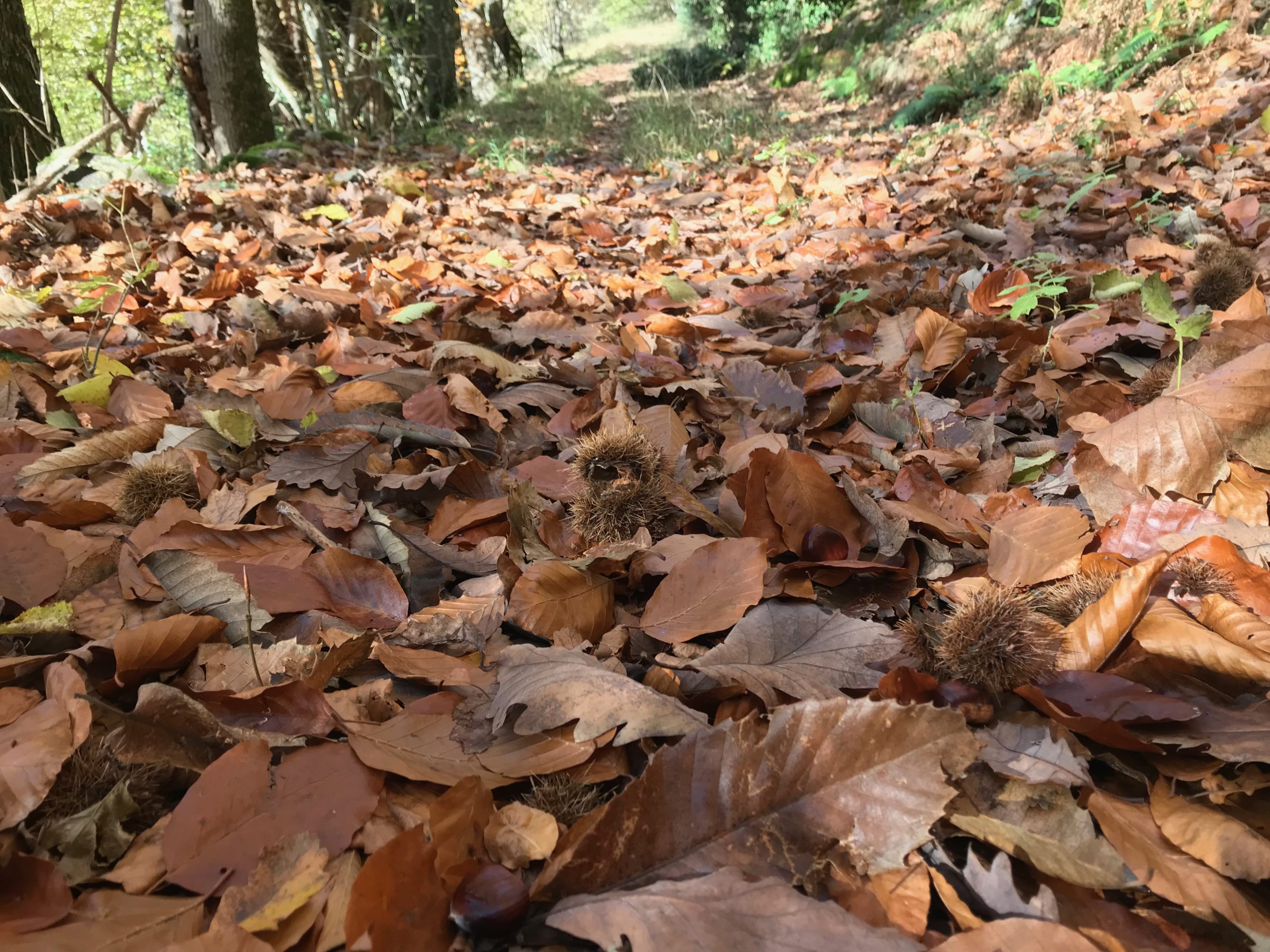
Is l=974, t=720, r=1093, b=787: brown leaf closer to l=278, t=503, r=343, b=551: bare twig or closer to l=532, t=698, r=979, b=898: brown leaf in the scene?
l=532, t=698, r=979, b=898: brown leaf

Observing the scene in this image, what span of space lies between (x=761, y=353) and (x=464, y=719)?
186 cm

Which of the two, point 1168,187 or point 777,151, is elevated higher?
point 777,151

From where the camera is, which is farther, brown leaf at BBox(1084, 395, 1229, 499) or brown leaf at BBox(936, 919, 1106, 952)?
brown leaf at BBox(1084, 395, 1229, 499)

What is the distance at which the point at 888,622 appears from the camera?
1.39m

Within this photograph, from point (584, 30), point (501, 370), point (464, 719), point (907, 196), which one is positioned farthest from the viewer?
point (584, 30)

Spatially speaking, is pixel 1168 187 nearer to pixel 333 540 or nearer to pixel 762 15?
pixel 333 540

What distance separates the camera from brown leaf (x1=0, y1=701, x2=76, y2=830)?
0.97m

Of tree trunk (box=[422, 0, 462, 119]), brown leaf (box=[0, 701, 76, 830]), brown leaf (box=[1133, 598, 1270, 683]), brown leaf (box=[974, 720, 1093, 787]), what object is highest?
tree trunk (box=[422, 0, 462, 119])

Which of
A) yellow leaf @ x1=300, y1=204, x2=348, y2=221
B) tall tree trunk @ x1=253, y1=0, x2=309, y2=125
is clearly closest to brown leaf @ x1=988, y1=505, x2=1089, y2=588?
yellow leaf @ x1=300, y1=204, x2=348, y2=221

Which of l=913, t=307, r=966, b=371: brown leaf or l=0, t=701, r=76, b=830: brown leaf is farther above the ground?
l=913, t=307, r=966, b=371: brown leaf

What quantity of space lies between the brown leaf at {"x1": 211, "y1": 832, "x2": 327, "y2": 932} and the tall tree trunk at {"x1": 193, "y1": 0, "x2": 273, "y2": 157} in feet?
24.7

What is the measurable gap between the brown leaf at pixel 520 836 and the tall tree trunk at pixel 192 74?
741 cm

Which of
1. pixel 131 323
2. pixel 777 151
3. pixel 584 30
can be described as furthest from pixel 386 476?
pixel 584 30

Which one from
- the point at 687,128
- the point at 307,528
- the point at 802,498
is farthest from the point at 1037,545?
the point at 687,128
